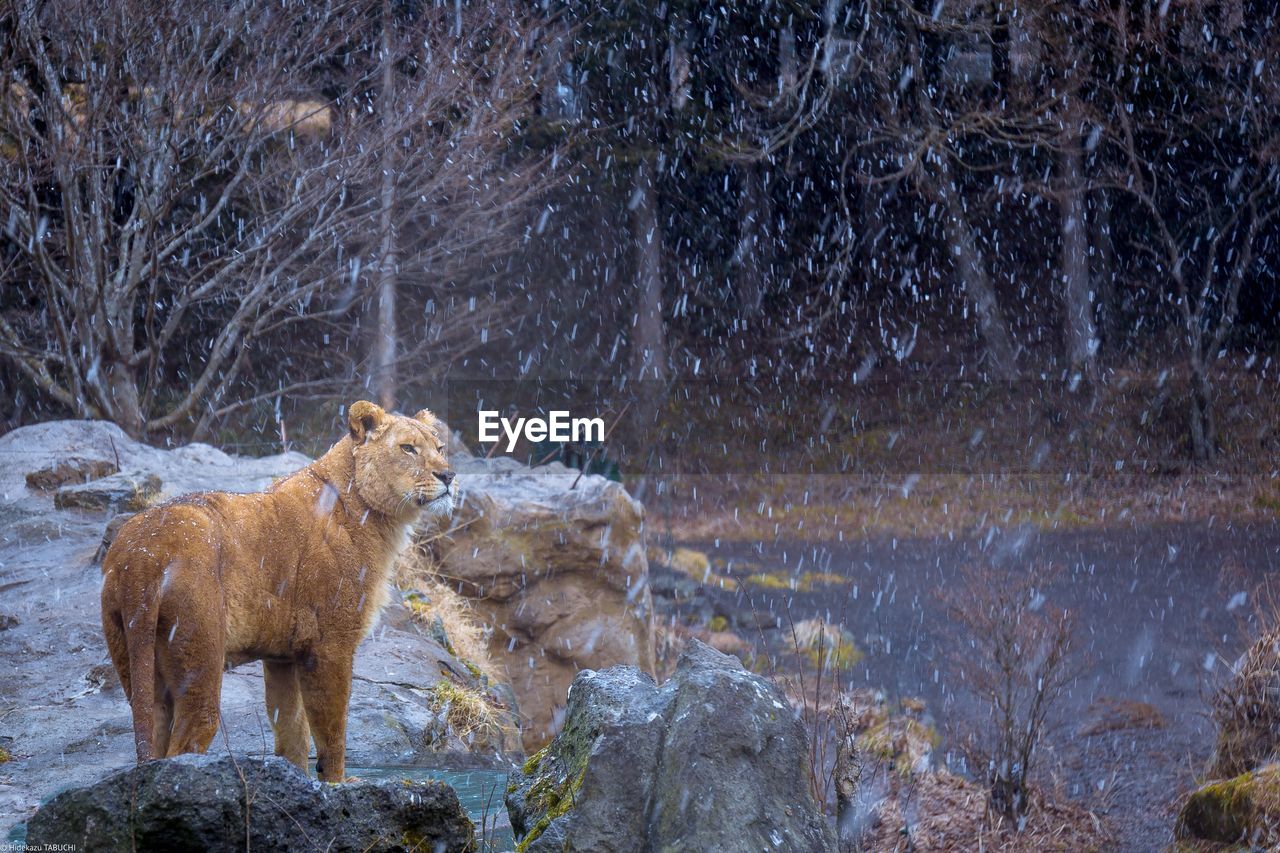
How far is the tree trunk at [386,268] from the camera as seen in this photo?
47.8 feet

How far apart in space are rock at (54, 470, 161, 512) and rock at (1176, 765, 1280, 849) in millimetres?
7540

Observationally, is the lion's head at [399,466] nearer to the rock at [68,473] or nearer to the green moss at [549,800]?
the green moss at [549,800]

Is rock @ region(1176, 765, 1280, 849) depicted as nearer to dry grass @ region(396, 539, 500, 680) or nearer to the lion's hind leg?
dry grass @ region(396, 539, 500, 680)

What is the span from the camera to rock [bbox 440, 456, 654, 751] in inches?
428

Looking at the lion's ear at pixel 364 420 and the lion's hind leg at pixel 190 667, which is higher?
the lion's ear at pixel 364 420

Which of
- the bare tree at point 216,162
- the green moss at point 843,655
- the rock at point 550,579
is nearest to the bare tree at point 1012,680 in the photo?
the green moss at point 843,655

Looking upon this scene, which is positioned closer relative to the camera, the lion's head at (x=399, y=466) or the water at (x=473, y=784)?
the lion's head at (x=399, y=466)

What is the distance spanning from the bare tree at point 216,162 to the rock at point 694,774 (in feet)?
34.8

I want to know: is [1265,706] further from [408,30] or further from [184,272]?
[184,272]

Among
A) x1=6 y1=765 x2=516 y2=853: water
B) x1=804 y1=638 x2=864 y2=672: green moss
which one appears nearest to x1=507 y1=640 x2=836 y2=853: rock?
x1=6 y1=765 x2=516 y2=853: water

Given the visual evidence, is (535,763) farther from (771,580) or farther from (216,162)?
(771,580)

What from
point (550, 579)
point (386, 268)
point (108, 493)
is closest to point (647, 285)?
point (386, 268)

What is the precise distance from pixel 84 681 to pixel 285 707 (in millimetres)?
2495

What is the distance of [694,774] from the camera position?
3.06m
